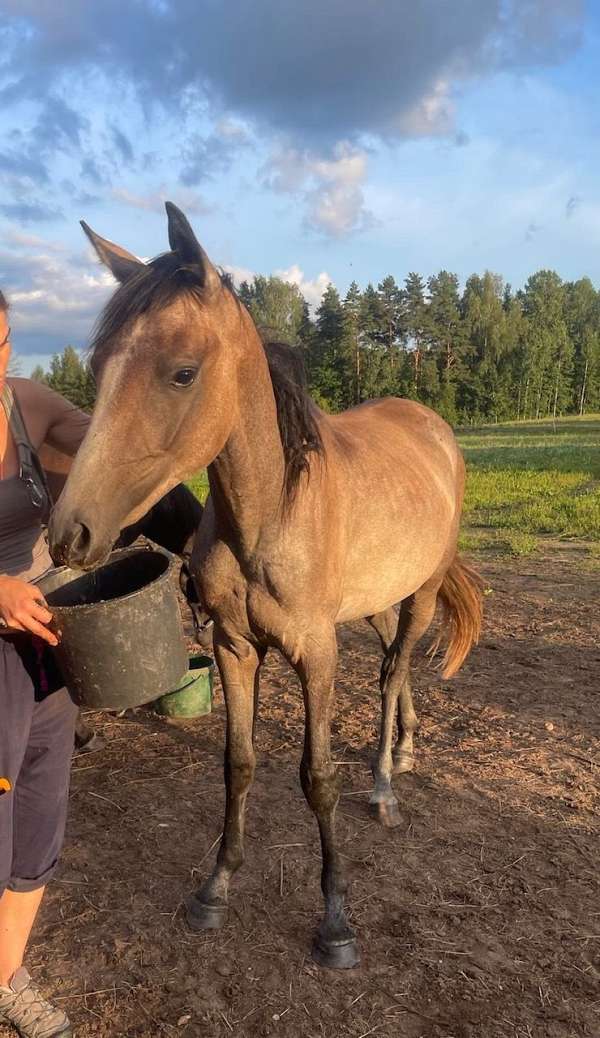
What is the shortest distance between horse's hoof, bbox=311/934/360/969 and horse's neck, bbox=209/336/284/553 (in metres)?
1.54

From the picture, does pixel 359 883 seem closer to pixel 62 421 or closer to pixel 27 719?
pixel 27 719

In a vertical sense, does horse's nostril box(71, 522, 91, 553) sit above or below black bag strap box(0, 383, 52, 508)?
below

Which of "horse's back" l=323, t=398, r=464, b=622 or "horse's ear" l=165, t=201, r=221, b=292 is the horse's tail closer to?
"horse's back" l=323, t=398, r=464, b=622

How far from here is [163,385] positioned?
1818 mm

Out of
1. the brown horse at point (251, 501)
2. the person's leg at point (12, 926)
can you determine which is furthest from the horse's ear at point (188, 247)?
the person's leg at point (12, 926)

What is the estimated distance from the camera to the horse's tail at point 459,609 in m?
4.72

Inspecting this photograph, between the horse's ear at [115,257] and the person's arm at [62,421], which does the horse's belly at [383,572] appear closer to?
the person's arm at [62,421]

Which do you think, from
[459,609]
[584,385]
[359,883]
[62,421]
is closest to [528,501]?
[459,609]

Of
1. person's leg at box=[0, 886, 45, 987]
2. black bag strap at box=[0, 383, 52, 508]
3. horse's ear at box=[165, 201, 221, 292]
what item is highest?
horse's ear at box=[165, 201, 221, 292]

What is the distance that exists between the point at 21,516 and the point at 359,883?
218 cm

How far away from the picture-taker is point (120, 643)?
80.0 inches

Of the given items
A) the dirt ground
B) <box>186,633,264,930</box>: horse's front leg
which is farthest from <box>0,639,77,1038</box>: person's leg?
<box>186,633,264,930</box>: horse's front leg

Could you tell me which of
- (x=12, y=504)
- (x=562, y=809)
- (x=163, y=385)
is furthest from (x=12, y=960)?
(x=562, y=809)

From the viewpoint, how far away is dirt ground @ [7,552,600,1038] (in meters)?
2.36
